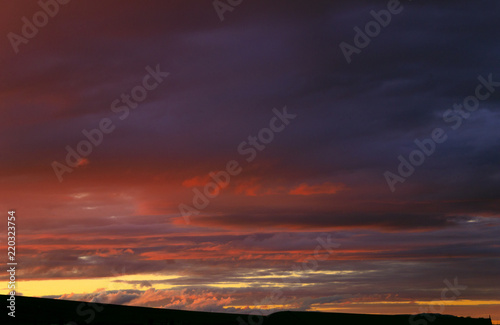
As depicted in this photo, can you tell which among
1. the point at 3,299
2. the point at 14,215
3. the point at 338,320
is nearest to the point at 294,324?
the point at 338,320

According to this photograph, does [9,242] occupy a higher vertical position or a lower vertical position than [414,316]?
lower

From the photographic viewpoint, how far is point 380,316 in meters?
171

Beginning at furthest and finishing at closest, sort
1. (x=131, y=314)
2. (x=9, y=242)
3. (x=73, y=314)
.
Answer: (x=131, y=314), (x=73, y=314), (x=9, y=242)

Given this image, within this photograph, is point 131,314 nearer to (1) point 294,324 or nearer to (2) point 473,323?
(1) point 294,324

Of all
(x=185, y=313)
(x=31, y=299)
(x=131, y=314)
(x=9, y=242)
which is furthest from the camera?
(x=185, y=313)

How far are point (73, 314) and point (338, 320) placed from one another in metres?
72.8

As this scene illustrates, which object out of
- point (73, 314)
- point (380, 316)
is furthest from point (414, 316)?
point (73, 314)

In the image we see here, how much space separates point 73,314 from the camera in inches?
5561

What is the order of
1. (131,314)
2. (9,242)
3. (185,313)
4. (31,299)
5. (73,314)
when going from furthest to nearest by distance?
(185,313) → (31,299) → (131,314) → (73,314) → (9,242)

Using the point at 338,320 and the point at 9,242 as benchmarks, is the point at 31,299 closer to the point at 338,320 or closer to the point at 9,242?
A: the point at 338,320

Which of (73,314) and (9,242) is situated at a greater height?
(73,314)

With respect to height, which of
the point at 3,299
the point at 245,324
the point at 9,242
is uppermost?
the point at 3,299

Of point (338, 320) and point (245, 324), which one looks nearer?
point (245, 324)

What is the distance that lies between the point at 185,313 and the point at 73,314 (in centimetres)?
4188
